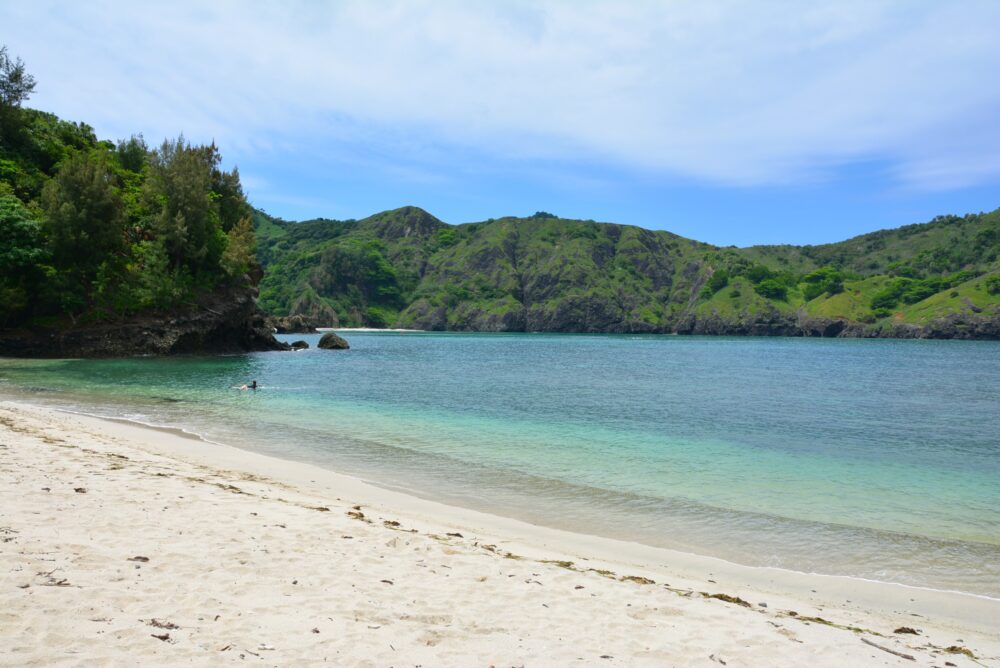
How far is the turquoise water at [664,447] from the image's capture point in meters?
11.3

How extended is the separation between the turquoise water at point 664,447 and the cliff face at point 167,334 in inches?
300

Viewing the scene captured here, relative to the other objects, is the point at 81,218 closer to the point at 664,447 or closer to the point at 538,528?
the point at 664,447

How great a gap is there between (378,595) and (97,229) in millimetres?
56719

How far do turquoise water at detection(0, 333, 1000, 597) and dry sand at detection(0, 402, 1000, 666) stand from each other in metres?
1.90

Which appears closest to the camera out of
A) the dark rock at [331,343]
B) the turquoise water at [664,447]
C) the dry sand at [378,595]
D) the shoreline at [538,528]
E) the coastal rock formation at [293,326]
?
the dry sand at [378,595]

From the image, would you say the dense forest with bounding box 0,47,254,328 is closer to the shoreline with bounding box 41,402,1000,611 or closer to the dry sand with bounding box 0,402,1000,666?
the shoreline with bounding box 41,402,1000,611

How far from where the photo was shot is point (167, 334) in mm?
55219

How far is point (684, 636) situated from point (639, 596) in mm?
1246

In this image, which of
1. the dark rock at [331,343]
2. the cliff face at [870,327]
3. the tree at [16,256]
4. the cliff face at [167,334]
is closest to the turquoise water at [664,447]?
the cliff face at [167,334]

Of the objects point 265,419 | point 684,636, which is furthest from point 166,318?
point 684,636

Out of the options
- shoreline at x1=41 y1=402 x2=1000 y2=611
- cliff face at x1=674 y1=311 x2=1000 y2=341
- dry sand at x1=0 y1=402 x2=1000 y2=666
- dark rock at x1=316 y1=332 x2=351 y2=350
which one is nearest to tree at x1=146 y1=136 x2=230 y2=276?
dark rock at x1=316 y1=332 x2=351 y2=350

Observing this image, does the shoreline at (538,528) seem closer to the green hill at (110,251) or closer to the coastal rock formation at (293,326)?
the green hill at (110,251)

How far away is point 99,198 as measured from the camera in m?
50.5

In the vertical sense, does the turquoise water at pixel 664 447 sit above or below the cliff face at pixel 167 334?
below
